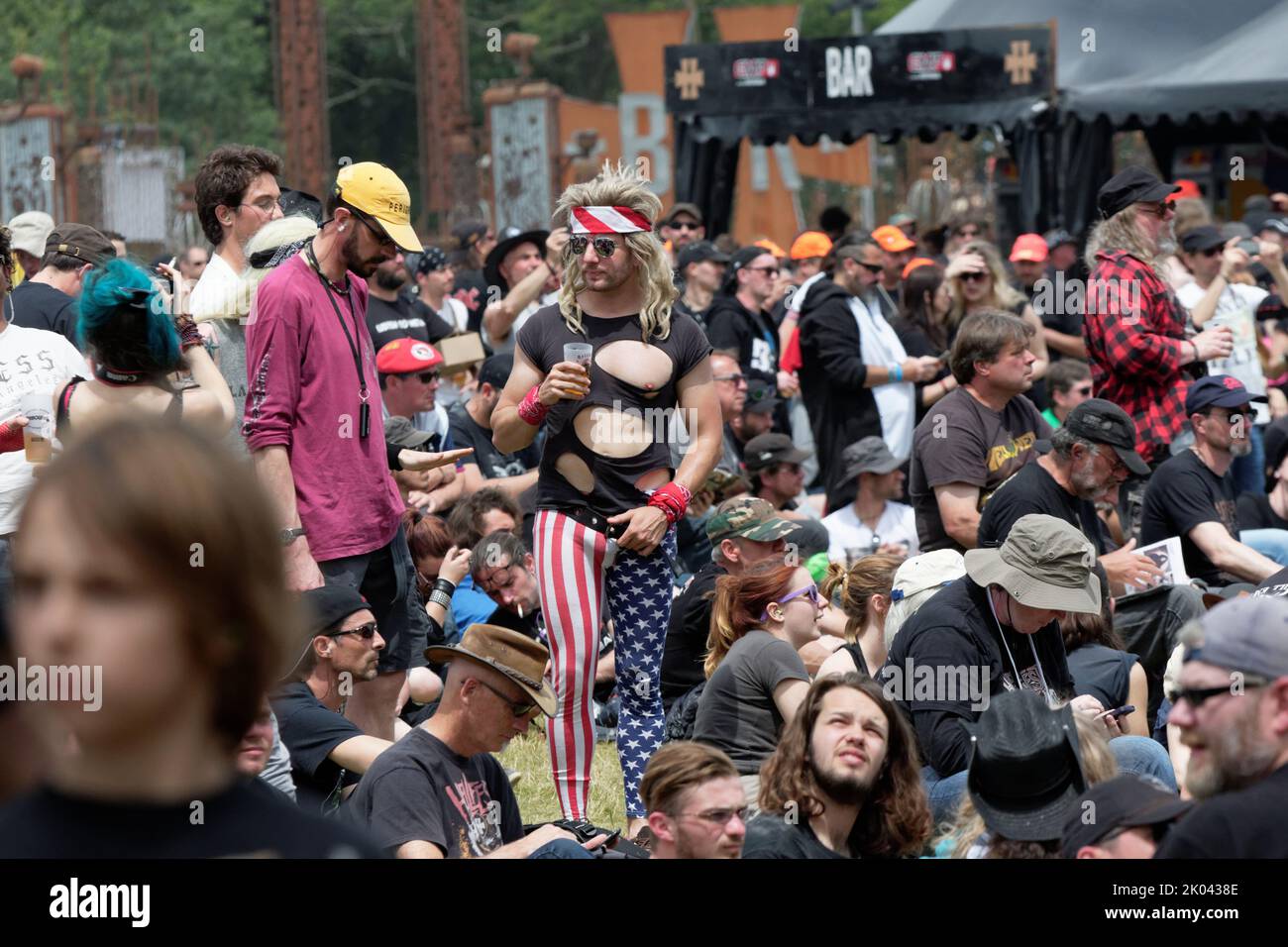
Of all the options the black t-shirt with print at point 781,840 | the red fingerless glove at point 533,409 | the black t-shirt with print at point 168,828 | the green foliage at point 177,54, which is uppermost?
the green foliage at point 177,54

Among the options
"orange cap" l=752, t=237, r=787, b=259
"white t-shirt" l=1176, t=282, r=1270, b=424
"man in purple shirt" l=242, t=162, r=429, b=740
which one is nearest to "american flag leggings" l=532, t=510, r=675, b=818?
"man in purple shirt" l=242, t=162, r=429, b=740

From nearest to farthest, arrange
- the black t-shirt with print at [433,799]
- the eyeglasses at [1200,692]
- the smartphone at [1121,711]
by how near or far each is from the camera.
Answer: the eyeglasses at [1200,692] < the black t-shirt with print at [433,799] < the smartphone at [1121,711]

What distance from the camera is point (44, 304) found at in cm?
607

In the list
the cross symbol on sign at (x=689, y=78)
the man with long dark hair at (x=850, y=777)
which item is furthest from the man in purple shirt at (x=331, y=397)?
the cross symbol on sign at (x=689, y=78)

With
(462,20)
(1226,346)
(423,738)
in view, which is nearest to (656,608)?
(423,738)

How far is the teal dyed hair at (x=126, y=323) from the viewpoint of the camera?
4.15m

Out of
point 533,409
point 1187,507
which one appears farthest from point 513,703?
point 1187,507

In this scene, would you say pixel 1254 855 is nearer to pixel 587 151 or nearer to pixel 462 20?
pixel 587 151

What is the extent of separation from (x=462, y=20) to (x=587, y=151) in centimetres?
329

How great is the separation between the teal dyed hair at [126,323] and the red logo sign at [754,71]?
10018 millimetres

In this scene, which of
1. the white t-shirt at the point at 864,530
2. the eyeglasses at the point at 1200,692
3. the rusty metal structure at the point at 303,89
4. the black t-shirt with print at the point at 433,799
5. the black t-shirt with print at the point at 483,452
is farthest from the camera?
the rusty metal structure at the point at 303,89

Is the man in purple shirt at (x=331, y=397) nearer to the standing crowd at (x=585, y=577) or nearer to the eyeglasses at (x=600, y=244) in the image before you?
the standing crowd at (x=585, y=577)

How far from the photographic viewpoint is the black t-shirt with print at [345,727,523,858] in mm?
4047

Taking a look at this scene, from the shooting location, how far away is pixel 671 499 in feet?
16.8
